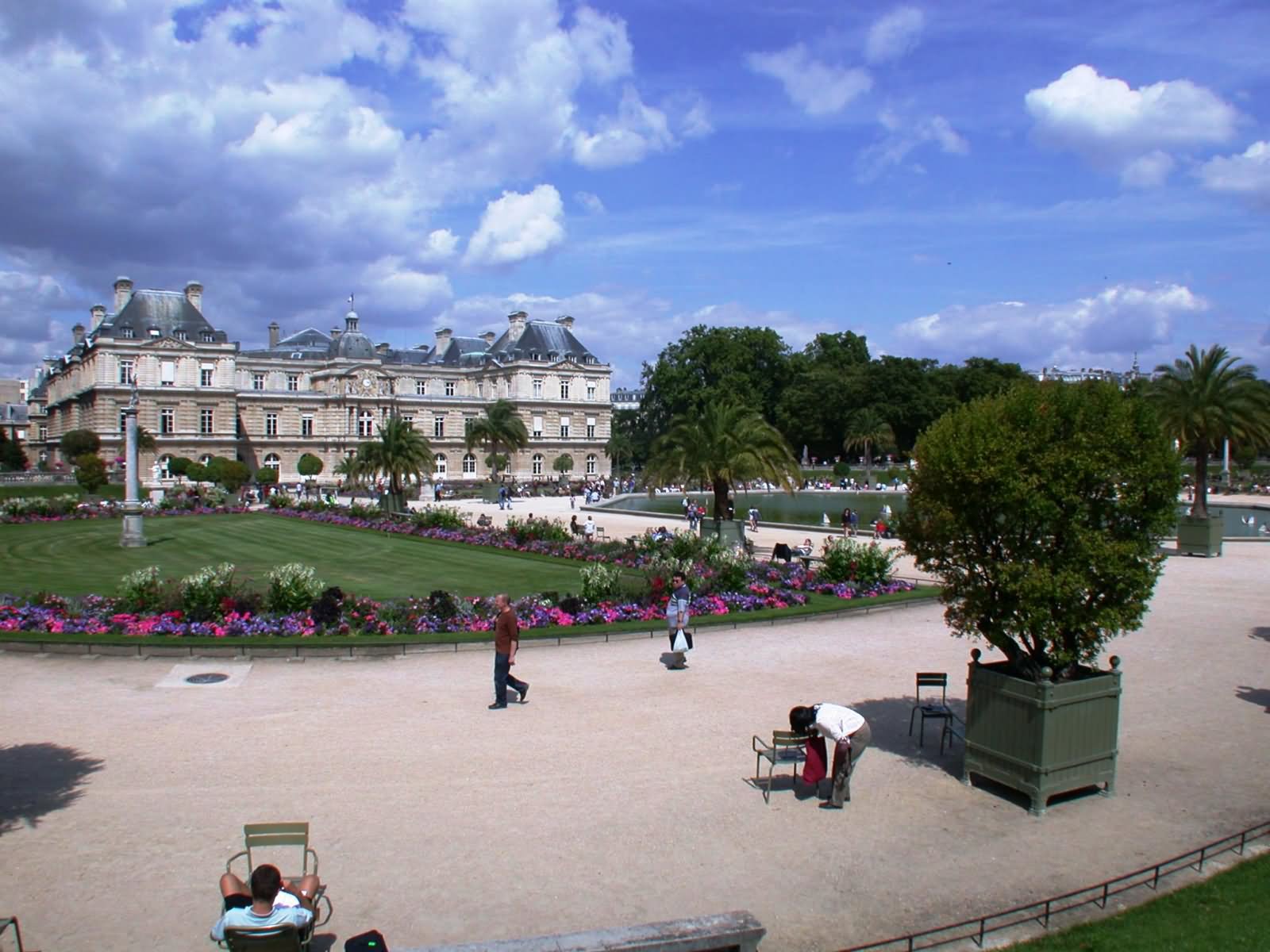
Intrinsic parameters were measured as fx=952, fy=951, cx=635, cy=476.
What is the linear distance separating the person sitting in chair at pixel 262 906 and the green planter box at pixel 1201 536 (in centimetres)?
2834

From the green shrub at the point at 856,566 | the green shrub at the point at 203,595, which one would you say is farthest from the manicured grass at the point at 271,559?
the green shrub at the point at 856,566

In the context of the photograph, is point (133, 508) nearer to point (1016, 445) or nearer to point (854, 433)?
point (1016, 445)

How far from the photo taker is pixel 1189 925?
614 centimetres

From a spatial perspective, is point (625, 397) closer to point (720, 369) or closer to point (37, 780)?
point (720, 369)

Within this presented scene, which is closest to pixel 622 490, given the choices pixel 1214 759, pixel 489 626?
pixel 489 626

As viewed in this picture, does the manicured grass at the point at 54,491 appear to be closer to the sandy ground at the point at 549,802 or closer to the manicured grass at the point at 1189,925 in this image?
the sandy ground at the point at 549,802

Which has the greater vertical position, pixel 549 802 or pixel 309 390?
pixel 309 390

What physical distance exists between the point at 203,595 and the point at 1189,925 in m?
14.4

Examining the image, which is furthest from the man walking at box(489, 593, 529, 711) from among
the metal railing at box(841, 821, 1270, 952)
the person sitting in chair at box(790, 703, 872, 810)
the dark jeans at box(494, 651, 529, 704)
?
the metal railing at box(841, 821, 1270, 952)

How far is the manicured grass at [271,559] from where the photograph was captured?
21.7 metres

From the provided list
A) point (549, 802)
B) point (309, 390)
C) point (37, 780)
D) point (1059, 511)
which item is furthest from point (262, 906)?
point (309, 390)

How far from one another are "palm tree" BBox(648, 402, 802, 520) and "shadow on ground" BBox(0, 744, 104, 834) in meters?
18.5

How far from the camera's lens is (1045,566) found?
8.38 meters

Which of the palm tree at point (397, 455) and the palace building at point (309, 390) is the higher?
the palace building at point (309, 390)
